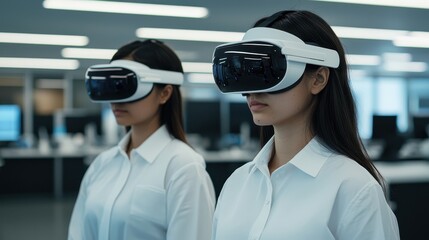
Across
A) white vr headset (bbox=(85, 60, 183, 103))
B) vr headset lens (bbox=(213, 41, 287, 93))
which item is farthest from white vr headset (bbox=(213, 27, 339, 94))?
white vr headset (bbox=(85, 60, 183, 103))

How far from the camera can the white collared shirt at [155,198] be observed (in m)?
1.53

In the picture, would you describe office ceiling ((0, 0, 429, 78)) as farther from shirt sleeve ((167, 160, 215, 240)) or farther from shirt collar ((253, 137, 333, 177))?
shirt collar ((253, 137, 333, 177))

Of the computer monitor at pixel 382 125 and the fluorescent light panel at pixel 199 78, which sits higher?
the fluorescent light panel at pixel 199 78

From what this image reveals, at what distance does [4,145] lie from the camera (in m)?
7.54

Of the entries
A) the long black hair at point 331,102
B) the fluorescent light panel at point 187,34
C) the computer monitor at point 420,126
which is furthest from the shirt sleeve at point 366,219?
the computer monitor at point 420,126

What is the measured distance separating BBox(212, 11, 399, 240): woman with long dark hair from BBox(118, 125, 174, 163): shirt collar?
0.53 metres

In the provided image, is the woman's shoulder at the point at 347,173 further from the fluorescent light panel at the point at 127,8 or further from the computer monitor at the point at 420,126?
the computer monitor at the point at 420,126

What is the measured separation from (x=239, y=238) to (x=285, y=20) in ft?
1.73

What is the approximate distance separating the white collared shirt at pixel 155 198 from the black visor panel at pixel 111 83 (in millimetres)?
194

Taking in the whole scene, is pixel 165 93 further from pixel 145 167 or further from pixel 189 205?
pixel 189 205

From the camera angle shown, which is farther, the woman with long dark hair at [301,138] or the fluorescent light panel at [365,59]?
the fluorescent light panel at [365,59]

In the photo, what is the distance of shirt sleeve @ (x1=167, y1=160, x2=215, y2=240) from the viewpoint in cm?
151

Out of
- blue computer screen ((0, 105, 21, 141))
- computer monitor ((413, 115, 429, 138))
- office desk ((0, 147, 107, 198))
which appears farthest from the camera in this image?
office desk ((0, 147, 107, 198))

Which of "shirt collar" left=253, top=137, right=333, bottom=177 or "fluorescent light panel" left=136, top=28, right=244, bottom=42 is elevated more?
"fluorescent light panel" left=136, top=28, right=244, bottom=42
